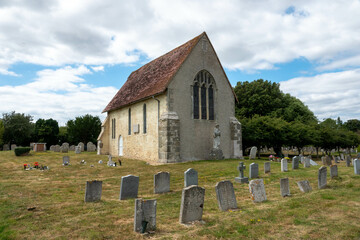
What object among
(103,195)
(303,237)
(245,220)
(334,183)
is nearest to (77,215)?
(103,195)

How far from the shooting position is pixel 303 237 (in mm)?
5102

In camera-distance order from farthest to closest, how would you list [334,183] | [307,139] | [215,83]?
[307,139] < [215,83] < [334,183]

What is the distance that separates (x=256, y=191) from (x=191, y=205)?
289 cm

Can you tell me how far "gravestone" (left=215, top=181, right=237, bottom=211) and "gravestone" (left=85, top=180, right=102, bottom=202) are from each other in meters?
4.15

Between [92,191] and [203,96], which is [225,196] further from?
[203,96]

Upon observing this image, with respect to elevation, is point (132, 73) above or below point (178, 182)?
above

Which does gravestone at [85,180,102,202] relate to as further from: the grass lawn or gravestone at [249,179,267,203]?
gravestone at [249,179,267,203]

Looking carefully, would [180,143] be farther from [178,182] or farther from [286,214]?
[286,214]

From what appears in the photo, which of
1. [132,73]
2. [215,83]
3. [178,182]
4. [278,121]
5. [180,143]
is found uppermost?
[132,73]

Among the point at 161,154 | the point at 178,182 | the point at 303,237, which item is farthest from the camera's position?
the point at 161,154

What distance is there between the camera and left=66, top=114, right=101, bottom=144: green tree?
42094 mm

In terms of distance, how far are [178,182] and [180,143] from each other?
26.3ft

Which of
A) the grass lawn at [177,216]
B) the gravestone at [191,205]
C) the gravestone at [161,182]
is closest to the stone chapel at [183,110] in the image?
the gravestone at [161,182]

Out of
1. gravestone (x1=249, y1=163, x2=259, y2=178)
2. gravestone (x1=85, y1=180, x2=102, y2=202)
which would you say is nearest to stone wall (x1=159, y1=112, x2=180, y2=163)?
gravestone (x1=249, y1=163, x2=259, y2=178)
